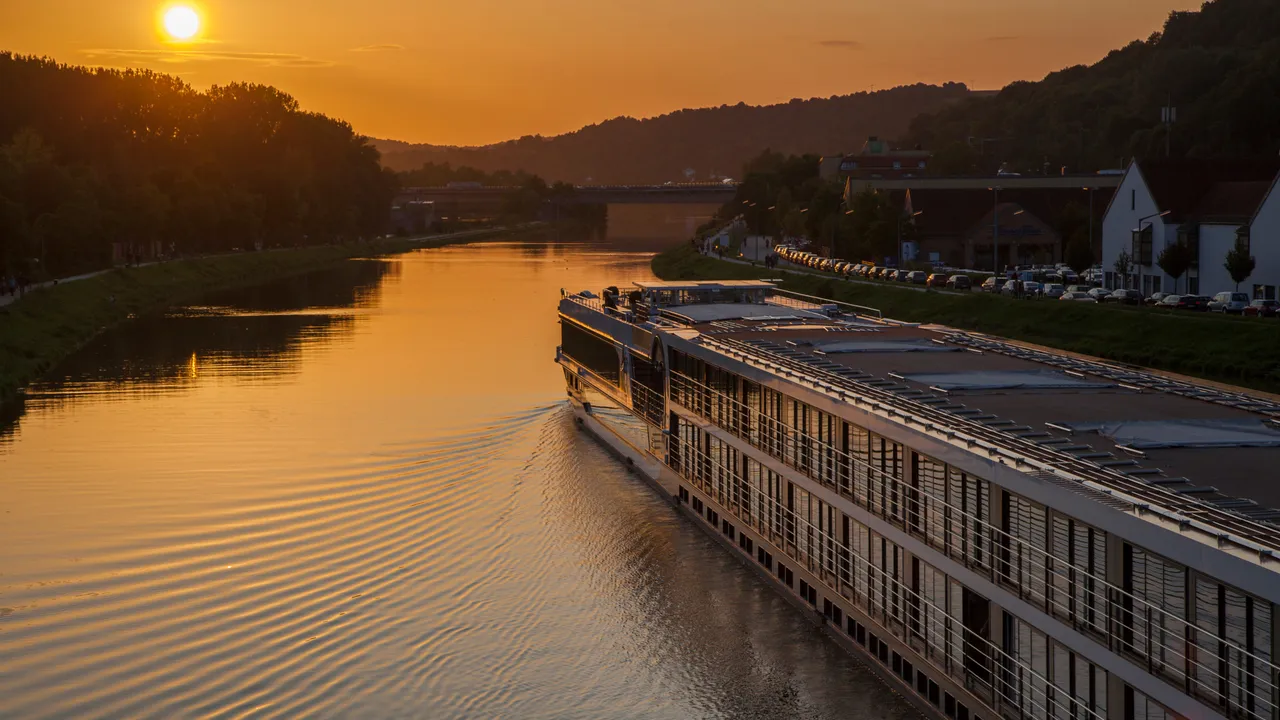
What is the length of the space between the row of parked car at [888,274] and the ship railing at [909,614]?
57.6 meters

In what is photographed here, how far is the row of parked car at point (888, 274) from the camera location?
87.7 meters

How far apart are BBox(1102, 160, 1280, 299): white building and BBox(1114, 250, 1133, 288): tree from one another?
0.23 metres

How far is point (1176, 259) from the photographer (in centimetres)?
7331

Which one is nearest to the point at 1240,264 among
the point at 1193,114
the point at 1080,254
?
the point at 1080,254

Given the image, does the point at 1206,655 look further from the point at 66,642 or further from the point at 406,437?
the point at 406,437

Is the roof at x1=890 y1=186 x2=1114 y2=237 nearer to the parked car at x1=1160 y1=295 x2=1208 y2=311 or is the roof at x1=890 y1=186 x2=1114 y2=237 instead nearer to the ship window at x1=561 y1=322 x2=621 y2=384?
the parked car at x1=1160 y1=295 x2=1208 y2=311

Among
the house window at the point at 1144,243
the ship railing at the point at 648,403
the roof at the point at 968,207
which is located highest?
the roof at the point at 968,207

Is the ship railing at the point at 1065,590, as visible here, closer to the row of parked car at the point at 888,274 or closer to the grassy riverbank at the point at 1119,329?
the grassy riverbank at the point at 1119,329

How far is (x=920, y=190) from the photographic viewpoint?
11888cm

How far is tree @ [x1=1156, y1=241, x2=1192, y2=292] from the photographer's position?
7331 cm

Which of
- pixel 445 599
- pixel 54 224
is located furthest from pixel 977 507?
pixel 54 224

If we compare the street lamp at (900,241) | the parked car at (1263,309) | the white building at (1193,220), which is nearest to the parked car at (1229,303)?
the parked car at (1263,309)

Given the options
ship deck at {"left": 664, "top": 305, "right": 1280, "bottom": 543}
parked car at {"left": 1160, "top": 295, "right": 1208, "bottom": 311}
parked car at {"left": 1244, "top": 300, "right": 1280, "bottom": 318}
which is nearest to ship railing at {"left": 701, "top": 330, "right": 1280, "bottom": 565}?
ship deck at {"left": 664, "top": 305, "right": 1280, "bottom": 543}

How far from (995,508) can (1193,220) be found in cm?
6227
